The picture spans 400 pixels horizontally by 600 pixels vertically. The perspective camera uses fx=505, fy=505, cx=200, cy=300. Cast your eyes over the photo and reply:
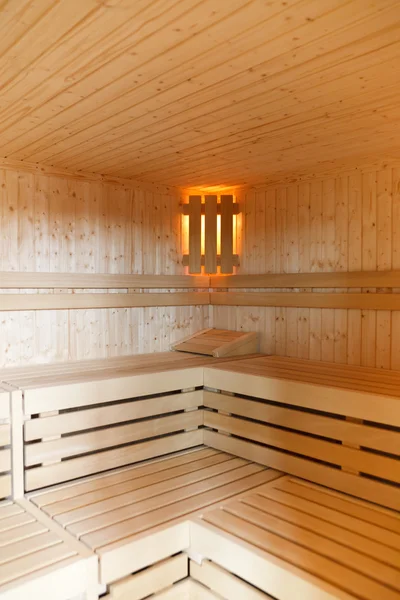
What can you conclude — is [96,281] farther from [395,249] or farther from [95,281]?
[395,249]

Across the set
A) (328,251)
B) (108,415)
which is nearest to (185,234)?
(328,251)

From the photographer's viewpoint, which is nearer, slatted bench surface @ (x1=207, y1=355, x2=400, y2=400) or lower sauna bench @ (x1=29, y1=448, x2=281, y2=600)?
lower sauna bench @ (x1=29, y1=448, x2=281, y2=600)

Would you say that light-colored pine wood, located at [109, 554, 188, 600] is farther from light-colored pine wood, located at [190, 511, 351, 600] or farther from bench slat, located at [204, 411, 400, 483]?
bench slat, located at [204, 411, 400, 483]

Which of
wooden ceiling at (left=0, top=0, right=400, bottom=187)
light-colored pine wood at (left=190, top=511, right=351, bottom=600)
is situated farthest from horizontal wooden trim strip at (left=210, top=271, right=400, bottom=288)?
light-colored pine wood at (left=190, top=511, right=351, bottom=600)

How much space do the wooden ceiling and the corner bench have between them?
59.9 inches

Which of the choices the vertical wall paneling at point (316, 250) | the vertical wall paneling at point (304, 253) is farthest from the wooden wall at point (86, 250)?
the vertical wall paneling at point (316, 250)

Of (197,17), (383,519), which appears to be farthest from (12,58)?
(383,519)

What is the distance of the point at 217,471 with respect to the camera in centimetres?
303

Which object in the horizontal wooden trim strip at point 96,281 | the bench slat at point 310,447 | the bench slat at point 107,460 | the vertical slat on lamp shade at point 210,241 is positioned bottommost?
the bench slat at point 107,460

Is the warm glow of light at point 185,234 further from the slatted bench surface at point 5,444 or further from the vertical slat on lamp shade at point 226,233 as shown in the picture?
the slatted bench surface at point 5,444

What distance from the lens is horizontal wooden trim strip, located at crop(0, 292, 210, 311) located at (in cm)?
370

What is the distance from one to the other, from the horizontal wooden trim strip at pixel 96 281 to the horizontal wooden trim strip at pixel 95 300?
0.24ft

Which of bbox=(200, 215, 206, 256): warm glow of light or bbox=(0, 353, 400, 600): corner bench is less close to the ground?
bbox=(200, 215, 206, 256): warm glow of light

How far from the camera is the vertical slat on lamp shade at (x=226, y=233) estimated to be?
470cm
